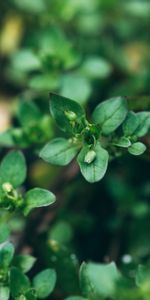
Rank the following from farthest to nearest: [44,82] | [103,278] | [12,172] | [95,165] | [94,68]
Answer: [94,68] < [44,82] < [12,172] < [95,165] < [103,278]

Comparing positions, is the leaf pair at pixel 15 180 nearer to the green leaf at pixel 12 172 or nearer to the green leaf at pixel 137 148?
the green leaf at pixel 12 172

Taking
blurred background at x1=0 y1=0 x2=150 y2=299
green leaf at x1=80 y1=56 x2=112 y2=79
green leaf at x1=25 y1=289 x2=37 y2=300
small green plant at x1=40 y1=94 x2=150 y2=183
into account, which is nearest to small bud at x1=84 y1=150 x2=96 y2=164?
small green plant at x1=40 y1=94 x2=150 y2=183

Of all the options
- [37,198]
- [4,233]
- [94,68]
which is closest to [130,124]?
[37,198]

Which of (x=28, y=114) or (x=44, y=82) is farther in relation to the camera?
(x=44, y=82)

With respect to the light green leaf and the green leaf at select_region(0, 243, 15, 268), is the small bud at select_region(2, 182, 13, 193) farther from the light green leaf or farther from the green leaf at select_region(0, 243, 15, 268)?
the light green leaf

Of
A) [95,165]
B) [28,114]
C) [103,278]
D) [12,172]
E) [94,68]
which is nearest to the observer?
[103,278]

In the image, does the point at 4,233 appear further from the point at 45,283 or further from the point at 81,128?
the point at 81,128
